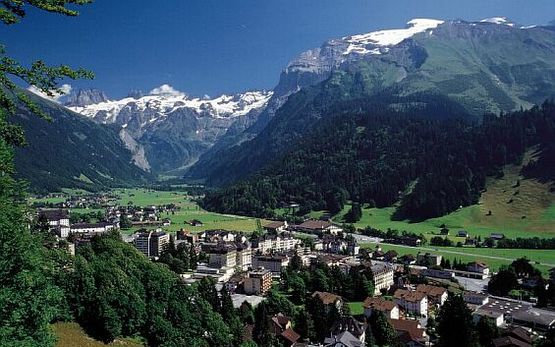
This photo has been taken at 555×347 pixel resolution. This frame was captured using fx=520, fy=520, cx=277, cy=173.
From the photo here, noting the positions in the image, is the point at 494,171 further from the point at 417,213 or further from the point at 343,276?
the point at 343,276

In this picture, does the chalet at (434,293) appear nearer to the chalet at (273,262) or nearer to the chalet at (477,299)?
the chalet at (477,299)

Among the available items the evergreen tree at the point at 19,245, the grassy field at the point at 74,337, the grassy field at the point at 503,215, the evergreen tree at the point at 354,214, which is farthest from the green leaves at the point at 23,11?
the evergreen tree at the point at 354,214

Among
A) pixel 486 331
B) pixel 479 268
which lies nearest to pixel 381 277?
pixel 479 268

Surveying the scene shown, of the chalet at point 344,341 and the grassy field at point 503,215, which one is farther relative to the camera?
the grassy field at point 503,215

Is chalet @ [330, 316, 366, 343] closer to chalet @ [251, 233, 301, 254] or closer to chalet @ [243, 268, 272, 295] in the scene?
chalet @ [243, 268, 272, 295]

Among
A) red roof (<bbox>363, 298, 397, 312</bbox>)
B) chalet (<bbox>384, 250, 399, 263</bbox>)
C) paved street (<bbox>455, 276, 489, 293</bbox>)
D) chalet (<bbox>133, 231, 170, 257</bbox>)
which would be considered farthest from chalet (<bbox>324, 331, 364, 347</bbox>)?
chalet (<bbox>133, 231, 170, 257</bbox>)

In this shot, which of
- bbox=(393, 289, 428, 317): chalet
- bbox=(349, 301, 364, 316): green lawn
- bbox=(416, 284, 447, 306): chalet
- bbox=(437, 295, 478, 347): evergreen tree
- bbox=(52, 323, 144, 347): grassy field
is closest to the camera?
bbox=(52, 323, 144, 347): grassy field

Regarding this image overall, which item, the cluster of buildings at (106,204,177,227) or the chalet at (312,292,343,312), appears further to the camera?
the cluster of buildings at (106,204,177,227)
